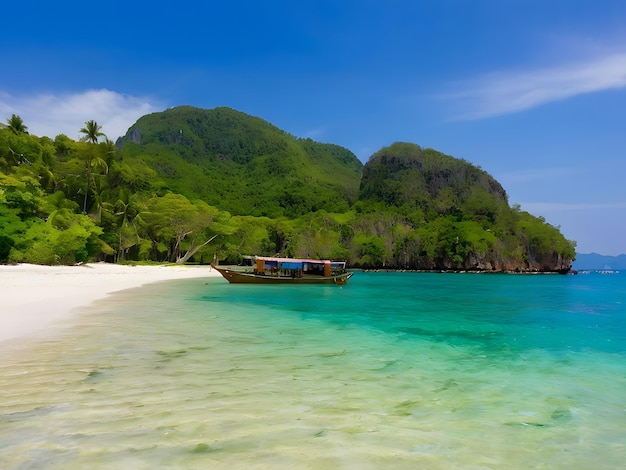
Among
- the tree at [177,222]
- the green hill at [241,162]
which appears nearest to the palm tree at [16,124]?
the tree at [177,222]

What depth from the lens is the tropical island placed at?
39.0 metres

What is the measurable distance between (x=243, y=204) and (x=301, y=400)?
324 feet

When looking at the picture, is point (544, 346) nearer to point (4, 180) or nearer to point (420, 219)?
point (4, 180)

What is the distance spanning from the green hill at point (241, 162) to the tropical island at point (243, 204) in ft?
1.96

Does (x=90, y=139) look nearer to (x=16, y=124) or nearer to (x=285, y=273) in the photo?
(x=16, y=124)

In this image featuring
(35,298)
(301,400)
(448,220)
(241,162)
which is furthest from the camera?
(241,162)

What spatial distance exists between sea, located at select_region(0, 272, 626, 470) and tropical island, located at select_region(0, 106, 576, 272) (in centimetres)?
2569

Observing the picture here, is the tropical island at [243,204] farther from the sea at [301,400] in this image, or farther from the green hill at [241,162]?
the sea at [301,400]

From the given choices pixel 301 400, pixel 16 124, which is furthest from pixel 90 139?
pixel 301 400

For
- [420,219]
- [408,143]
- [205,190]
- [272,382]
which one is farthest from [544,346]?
[408,143]

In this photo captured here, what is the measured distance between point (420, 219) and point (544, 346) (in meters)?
90.2

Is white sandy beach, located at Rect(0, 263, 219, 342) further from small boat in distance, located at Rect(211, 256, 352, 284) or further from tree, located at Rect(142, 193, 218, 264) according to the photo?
tree, located at Rect(142, 193, 218, 264)

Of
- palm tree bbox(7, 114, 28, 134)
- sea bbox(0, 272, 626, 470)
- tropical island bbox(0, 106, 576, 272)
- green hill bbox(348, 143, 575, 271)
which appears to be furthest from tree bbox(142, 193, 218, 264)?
sea bbox(0, 272, 626, 470)

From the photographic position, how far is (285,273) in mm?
34844
